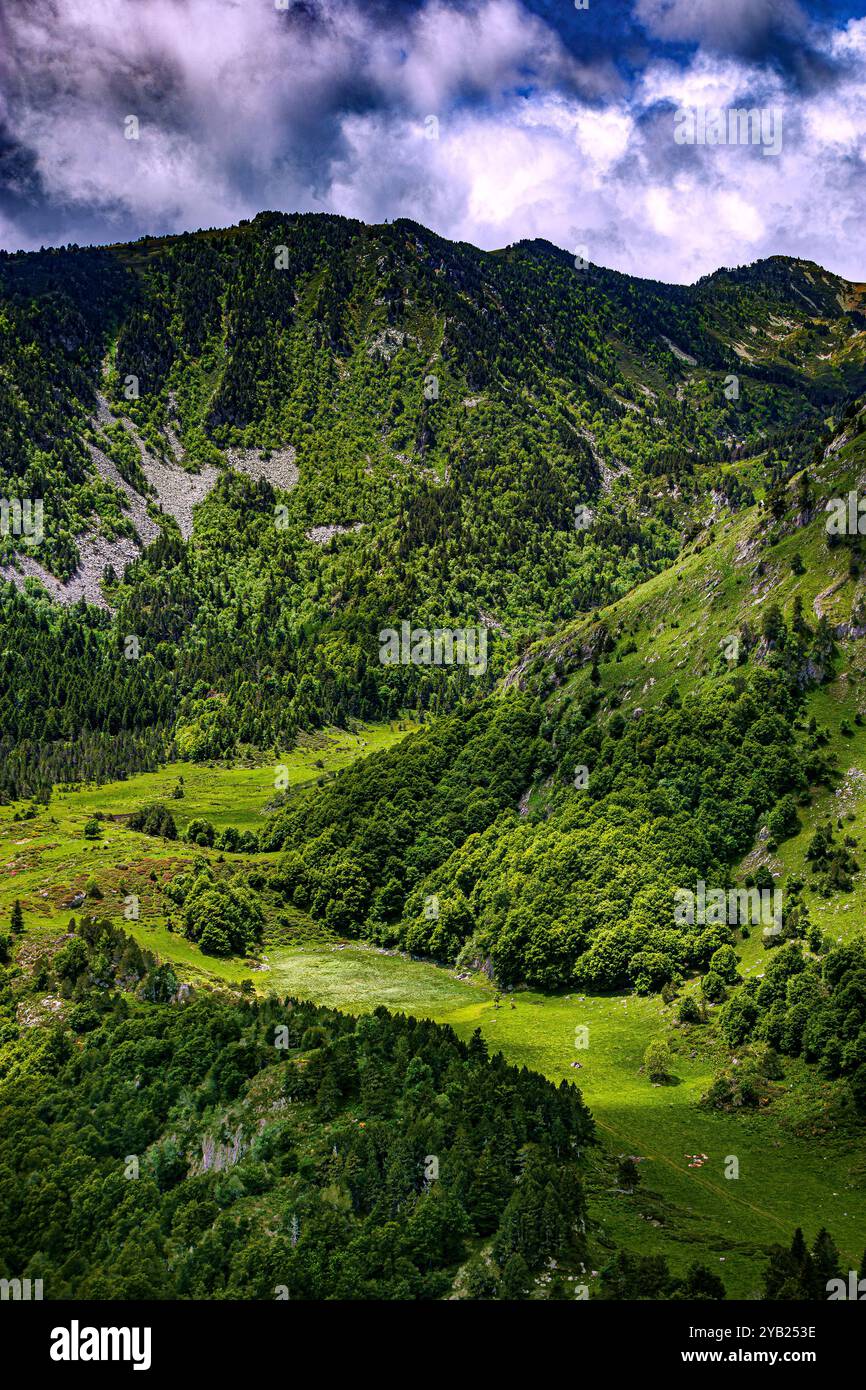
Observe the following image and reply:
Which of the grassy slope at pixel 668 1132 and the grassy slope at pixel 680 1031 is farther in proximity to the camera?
the grassy slope at pixel 680 1031

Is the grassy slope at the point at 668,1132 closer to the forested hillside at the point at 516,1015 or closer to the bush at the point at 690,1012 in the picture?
the forested hillside at the point at 516,1015

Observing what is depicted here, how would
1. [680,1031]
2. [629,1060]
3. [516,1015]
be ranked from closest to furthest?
[629,1060] < [680,1031] < [516,1015]

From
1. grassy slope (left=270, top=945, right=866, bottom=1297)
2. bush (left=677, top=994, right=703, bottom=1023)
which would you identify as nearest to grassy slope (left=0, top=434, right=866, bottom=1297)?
grassy slope (left=270, top=945, right=866, bottom=1297)

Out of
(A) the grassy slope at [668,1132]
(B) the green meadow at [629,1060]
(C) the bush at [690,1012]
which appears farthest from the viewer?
(C) the bush at [690,1012]

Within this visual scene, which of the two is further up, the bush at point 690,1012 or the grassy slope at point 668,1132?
the bush at point 690,1012

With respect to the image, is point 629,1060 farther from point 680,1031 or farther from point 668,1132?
point 668,1132

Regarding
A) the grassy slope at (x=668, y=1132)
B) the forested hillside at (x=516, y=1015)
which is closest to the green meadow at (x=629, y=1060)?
the grassy slope at (x=668, y=1132)

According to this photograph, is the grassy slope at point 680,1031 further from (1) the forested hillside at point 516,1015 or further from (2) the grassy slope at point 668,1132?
(1) the forested hillside at point 516,1015

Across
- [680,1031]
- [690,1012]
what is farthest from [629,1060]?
[690,1012]

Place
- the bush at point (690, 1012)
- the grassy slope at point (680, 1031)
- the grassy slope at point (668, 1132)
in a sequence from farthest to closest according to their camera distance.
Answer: the bush at point (690, 1012)
the grassy slope at point (680, 1031)
the grassy slope at point (668, 1132)
